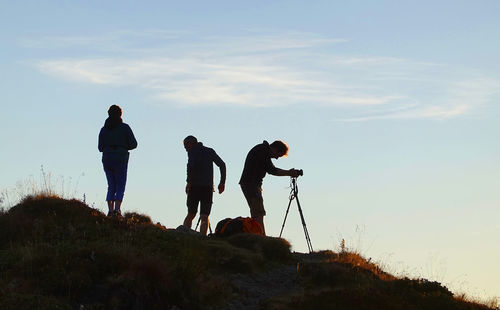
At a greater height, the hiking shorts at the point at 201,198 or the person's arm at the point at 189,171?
the person's arm at the point at 189,171

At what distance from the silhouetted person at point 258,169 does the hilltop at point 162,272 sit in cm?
203

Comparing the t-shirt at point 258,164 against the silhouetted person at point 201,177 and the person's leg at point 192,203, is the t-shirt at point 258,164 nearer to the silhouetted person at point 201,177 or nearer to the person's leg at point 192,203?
the silhouetted person at point 201,177

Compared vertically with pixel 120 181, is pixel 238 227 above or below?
below

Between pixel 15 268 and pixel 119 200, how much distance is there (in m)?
5.42

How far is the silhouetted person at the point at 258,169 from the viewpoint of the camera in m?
21.2

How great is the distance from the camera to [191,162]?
21453 mm

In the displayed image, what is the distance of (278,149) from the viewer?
2117cm

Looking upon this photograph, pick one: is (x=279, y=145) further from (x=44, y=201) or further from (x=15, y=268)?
(x=15, y=268)

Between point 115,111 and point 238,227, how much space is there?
4534 millimetres

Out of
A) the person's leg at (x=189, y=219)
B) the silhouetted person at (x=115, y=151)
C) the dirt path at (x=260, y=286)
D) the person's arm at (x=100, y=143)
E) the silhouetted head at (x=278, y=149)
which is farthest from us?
the person's leg at (x=189, y=219)

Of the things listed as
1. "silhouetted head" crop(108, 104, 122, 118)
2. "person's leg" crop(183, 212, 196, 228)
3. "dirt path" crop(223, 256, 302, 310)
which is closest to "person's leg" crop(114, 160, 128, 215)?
"silhouetted head" crop(108, 104, 122, 118)

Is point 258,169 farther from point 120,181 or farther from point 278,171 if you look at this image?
point 120,181

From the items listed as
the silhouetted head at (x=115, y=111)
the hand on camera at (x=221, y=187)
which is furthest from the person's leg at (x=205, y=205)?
the silhouetted head at (x=115, y=111)

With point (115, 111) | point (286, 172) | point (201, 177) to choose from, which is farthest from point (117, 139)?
point (286, 172)
